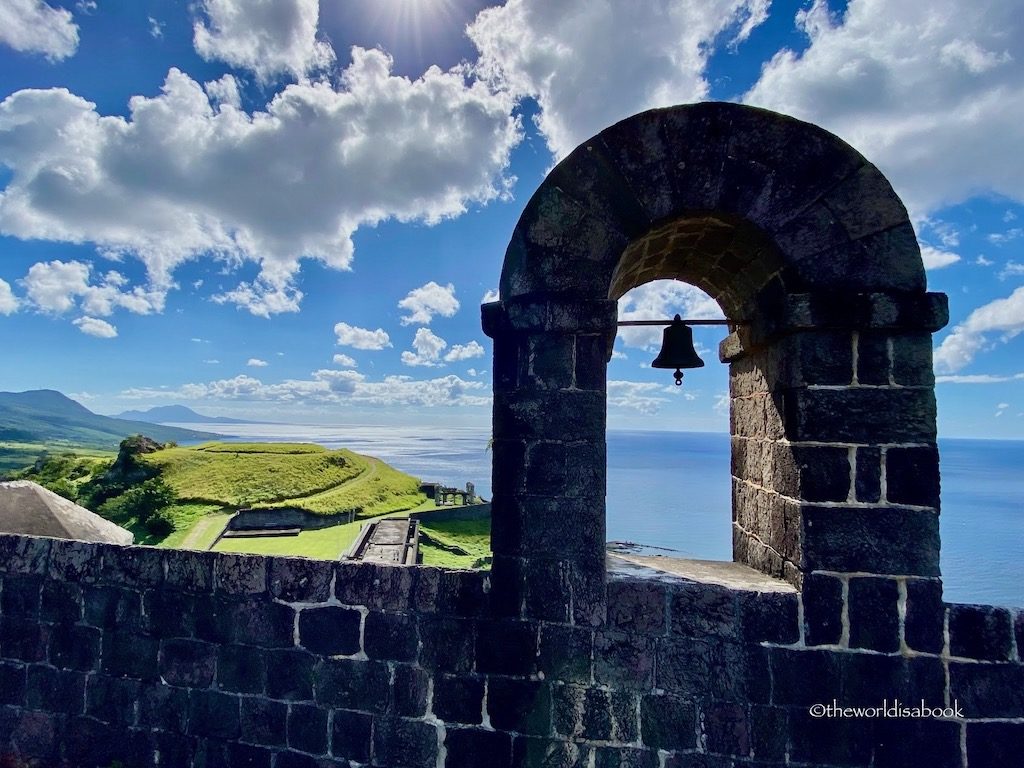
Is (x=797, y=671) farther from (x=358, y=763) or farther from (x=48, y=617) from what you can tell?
(x=48, y=617)

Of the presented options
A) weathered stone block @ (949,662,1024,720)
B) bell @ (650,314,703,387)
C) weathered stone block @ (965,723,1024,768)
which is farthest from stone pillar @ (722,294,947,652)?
bell @ (650,314,703,387)

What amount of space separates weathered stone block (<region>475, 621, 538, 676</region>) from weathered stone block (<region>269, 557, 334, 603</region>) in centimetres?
97

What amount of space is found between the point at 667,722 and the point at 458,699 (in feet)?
3.63

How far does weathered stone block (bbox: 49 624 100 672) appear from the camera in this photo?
3633mm

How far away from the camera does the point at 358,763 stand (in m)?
3.17

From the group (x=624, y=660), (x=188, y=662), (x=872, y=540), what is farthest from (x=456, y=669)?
(x=872, y=540)

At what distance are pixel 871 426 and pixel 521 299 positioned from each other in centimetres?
190

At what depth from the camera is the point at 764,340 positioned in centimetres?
324

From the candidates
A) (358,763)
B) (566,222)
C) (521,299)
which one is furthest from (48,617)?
(566,222)

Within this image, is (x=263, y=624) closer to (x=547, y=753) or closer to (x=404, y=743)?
(x=404, y=743)

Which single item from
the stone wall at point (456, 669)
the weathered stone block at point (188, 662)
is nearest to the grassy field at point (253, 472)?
the stone wall at point (456, 669)

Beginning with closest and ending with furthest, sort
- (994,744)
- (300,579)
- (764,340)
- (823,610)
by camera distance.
→ (994,744), (823,610), (764,340), (300,579)

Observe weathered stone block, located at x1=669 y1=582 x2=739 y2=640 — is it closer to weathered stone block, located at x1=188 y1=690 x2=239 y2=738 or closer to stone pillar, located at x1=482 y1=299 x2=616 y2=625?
stone pillar, located at x1=482 y1=299 x2=616 y2=625

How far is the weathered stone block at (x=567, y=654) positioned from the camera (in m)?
2.94
